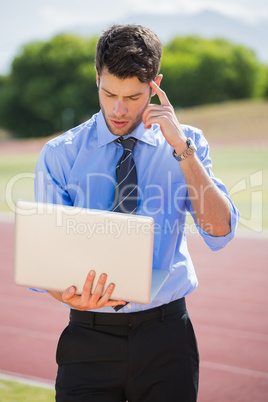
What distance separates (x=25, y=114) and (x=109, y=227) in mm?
55733

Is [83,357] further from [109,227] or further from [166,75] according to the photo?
[166,75]

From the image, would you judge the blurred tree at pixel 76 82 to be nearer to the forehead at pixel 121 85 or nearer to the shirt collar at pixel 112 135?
the shirt collar at pixel 112 135

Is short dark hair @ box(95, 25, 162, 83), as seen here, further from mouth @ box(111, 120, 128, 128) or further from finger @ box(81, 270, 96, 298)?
finger @ box(81, 270, 96, 298)

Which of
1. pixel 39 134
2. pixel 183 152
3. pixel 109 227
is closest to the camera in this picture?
pixel 109 227

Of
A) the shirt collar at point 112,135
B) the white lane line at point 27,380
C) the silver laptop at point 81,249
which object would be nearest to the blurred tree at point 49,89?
the white lane line at point 27,380

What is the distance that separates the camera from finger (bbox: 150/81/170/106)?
2.05 metres

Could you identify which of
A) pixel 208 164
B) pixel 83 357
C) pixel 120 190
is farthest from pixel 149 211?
pixel 83 357

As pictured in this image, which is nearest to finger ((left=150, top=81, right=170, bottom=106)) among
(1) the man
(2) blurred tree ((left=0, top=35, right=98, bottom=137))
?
(1) the man

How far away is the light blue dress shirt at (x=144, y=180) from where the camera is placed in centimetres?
215

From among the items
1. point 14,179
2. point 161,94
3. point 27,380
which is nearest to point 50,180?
point 161,94

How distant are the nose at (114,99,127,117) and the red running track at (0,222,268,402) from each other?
2380 mm

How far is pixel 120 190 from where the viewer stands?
6.95ft

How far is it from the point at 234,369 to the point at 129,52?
2935mm

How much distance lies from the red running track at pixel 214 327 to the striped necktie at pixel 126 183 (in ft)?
7.04
